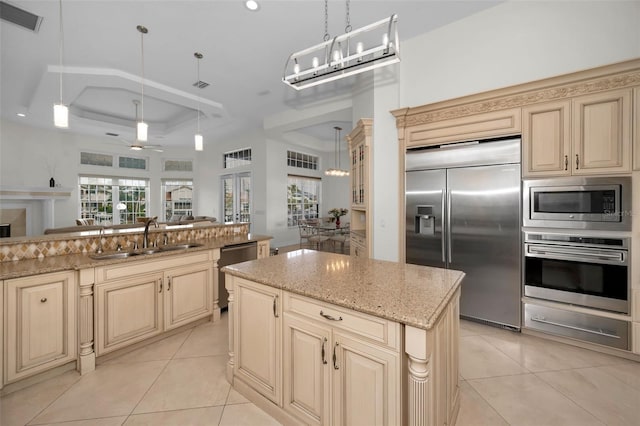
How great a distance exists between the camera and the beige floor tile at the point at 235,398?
175 centimetres

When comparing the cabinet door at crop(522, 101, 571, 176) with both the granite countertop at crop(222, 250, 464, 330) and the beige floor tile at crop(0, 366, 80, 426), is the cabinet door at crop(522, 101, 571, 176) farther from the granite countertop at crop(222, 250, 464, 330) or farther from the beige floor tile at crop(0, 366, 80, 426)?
the beige floor tile at crop(0, 366, 80, 426)

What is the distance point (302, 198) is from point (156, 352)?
21.2 ft

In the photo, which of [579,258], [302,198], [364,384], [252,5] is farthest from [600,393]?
[302,198]

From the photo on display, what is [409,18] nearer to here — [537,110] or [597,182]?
[537,110]

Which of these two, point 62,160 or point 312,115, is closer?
point 312,115

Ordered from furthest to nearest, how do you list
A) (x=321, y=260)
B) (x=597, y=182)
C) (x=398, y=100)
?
(x=398, y=100) < (x=597, y=182) < (x=321, y=260)

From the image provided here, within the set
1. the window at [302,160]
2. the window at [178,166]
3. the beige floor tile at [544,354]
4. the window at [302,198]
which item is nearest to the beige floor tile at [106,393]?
the beige floor tile at [544,354]

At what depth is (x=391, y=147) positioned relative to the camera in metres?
3.33

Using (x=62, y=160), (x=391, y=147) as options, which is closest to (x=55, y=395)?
(x=391, y=147)

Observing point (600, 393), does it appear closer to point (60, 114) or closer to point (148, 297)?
point (148, 297)

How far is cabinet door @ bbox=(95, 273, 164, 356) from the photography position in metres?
2.12

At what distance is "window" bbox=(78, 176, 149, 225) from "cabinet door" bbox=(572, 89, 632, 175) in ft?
32.8

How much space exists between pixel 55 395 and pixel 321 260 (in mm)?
2089

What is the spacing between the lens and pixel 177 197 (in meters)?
8.91
